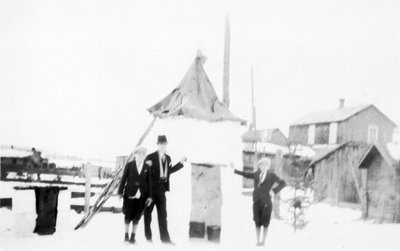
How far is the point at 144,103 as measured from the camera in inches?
138

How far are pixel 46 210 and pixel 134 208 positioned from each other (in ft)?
3.23

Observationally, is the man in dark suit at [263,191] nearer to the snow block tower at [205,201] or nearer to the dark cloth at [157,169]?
the snow block tower at [205,201]

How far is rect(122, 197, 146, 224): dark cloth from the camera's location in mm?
3193

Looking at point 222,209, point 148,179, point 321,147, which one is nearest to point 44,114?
point 148,179

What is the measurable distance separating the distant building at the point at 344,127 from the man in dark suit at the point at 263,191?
1.86ft

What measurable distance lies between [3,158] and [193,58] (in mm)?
2088

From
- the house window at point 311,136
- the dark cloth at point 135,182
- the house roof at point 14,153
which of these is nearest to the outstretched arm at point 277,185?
the house window at point 311,136

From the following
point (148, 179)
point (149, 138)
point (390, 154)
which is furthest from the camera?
point (390, 154)

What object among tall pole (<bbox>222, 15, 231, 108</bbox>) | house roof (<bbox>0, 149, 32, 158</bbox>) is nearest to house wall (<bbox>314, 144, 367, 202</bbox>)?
tall pole (<bbox>222, 15, 231, 108</bbox>)

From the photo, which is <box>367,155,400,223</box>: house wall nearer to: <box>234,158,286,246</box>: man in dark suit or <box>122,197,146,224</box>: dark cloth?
<box>234,158,286,246</box>: man in dark suit

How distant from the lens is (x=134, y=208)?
10.5 feet

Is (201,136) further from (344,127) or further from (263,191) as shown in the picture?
(344,127)

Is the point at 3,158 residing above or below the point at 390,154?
below

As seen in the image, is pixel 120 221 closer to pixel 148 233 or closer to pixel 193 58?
pixel 148 233
